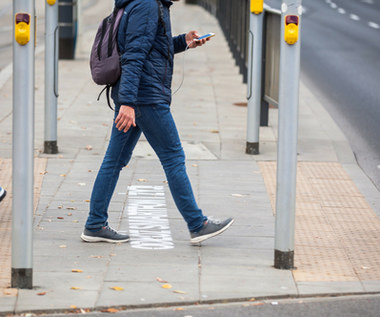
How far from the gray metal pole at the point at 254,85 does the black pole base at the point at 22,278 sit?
184 inches

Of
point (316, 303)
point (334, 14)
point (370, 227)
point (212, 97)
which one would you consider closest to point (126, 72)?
point (316, 303)

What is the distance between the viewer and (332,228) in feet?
21.0

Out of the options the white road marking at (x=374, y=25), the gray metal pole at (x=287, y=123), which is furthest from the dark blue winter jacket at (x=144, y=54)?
the white road marking at (x=374, y=25)

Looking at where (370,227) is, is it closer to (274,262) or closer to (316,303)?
(274,262)

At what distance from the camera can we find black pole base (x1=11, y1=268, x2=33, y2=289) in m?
4.85

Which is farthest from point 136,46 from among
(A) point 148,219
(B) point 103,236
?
(A) point 148,219

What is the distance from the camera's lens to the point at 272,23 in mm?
9883

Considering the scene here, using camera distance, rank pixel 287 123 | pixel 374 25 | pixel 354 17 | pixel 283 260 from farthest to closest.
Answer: pixel 354 17
pixel 374 25
pixel 283 260
pixel 287 123

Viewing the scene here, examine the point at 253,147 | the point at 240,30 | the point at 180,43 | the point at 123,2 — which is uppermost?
the point at 123,2

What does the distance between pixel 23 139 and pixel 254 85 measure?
4888 mm

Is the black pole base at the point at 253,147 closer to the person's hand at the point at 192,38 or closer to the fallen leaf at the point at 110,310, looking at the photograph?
the person's hand at the point at 192,38

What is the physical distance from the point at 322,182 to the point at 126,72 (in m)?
3.12

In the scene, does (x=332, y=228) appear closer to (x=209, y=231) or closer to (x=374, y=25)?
(x=209, y=231)

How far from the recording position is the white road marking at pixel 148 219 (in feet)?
19.6
